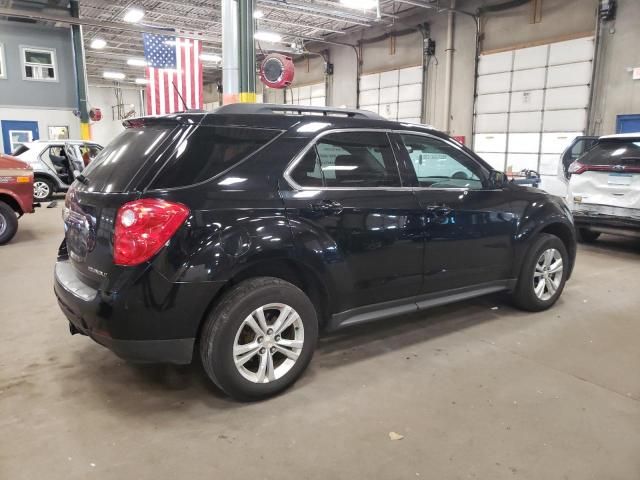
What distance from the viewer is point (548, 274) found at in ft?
13.7

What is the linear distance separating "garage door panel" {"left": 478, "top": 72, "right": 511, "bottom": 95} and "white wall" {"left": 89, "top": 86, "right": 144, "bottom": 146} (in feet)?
79.0

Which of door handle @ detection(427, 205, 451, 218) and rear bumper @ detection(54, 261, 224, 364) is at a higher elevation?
door handle @ detection(427, 205, 451, 218)

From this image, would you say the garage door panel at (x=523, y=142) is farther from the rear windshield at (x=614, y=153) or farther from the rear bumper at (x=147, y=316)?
the rear bumper at (x=147, y=316)

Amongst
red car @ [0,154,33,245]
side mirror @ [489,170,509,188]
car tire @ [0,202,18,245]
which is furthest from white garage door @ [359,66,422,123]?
side mirror @ [489,170,509,188]

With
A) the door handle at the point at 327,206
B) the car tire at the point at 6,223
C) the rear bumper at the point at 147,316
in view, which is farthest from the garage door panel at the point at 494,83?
the rear bumper at the point at 147,316

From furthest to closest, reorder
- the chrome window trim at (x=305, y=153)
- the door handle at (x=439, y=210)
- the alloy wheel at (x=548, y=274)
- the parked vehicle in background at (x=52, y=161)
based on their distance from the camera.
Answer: the parked vehicle in background at (x=52, y=161)
the alloy wheel at (x=548, y=274)
the door handle at (x=439, y=210)
the chrome window trim at (x=305, y=153)

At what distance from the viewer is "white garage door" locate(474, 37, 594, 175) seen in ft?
38.8

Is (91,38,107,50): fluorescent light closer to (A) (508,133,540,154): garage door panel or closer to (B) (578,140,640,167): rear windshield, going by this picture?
(A) (508,133,540,154): garage door panel

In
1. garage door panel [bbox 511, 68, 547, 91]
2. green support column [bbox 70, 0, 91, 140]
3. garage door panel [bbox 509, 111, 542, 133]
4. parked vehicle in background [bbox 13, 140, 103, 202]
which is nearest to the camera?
parked vehicle in background [bbox 13, 140, 103, 202]

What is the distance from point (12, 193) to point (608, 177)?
823 cm

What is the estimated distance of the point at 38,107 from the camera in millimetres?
17453

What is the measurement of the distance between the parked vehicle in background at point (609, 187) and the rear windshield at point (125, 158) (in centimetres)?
605

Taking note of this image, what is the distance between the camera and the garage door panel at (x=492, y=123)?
13537 millimetres

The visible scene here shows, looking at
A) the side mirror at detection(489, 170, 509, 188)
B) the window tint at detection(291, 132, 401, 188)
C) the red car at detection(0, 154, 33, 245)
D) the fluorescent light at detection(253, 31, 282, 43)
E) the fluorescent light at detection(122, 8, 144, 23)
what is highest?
the fluorescent light at detection(122, 8, 144, 23)
